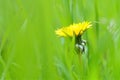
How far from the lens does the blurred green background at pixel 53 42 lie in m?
0.38

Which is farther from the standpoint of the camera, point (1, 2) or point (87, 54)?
point (87, 54)

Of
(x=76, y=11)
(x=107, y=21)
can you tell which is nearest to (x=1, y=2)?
(x=107, y=21)

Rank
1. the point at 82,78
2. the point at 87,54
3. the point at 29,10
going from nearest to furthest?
the point at 29,10 < the point at 82,78 < the point at 87,54

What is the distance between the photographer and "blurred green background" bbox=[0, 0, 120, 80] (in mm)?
384

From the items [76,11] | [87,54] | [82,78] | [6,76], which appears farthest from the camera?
[76,11]

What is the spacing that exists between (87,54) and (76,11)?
1.12ft

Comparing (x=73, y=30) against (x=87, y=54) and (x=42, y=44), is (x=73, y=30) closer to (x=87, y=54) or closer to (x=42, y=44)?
(x=87, y=54)

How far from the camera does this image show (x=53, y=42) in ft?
1.46

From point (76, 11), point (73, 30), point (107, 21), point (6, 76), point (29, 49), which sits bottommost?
point (29, 49)

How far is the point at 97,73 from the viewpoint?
2.73ft

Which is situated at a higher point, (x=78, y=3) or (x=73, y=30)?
(x=78, y=3)

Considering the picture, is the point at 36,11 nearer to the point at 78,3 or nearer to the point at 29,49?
the point at 29,49

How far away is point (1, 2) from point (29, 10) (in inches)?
1.7

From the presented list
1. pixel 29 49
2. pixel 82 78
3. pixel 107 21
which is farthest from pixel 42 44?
pixel 107 21
